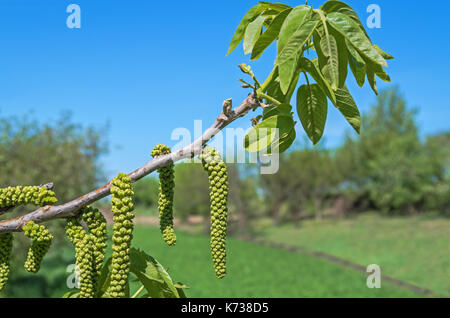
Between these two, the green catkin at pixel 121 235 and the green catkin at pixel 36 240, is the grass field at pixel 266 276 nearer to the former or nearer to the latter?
the green catkin at pixel 36 240

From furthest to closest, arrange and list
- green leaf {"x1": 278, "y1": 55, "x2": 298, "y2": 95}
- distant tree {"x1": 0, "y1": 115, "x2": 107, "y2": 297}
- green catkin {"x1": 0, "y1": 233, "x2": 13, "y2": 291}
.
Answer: distant tree {"x1": 0, "y1": 115, "x2": 107, "y2": 297}
green catkin {"x1": 0, "y1": 233, "x2": 13, "y2": 291}
green leaf {"x1": 278, "y1": 55, "x2": 298, "y2": 95}

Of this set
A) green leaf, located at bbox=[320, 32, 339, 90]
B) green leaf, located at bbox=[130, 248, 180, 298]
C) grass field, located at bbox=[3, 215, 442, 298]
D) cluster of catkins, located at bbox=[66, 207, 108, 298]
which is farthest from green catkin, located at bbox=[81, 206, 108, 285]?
grass field, located at bbox=[3, 215, 442, 298]

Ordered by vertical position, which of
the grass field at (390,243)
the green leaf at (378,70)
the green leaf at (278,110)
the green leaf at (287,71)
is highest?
the green leaf at (378,70)

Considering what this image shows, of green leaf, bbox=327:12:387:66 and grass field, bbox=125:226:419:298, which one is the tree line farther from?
green leaf, bbox=327:12:387:66

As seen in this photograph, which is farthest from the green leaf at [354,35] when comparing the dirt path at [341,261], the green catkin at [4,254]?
the dirt path at [341,261]

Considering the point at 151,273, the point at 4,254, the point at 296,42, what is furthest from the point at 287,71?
the point at 4,254

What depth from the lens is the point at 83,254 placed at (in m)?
1.32

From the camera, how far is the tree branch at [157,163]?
1.22 meters

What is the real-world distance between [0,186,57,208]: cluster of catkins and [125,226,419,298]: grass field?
23.5ft

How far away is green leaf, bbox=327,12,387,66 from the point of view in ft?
A: 3.97

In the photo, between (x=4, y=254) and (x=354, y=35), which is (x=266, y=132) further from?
(x=4, y=254)

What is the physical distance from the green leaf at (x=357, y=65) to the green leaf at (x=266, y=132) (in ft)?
0.80
